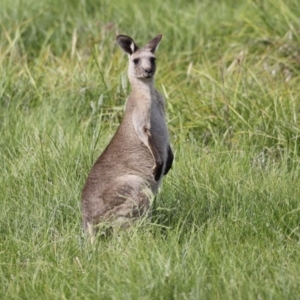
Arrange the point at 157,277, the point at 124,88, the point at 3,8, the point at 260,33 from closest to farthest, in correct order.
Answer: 1. the point at 157,277
2. the point at 124,88
3. the point at 260,33
4. the point at 3,8

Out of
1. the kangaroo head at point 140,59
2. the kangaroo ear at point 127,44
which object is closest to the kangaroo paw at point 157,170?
the kangaroo head at point 140,59

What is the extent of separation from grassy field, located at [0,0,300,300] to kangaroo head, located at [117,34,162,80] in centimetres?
71

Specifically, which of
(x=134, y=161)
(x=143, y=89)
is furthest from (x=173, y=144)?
(x=134, y=161)

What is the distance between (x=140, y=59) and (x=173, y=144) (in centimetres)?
118

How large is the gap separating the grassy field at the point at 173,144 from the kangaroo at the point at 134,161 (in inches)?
7.0

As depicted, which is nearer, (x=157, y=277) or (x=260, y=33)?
(x=157, y=277)

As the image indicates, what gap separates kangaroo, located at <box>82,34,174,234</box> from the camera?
5.27 metres

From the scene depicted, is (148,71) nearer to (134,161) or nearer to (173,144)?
(134,161)

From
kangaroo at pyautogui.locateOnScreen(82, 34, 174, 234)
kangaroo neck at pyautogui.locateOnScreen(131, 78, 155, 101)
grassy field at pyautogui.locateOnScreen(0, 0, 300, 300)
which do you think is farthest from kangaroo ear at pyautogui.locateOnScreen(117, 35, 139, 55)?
grassy field at pyautogui.locateOnScreen(0, 0, 300, 300)

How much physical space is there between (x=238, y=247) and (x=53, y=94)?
9.91 feet

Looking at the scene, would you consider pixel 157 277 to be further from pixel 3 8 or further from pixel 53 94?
pixel 3 8

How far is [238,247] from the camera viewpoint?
4.89m

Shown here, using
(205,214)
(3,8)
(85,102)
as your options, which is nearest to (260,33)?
(85,102)

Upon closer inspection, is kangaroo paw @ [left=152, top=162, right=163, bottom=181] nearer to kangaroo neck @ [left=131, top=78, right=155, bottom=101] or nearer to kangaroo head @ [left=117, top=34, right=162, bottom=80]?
kangaroo neck @ [left=131, top=78, right=155, bottom=101]
